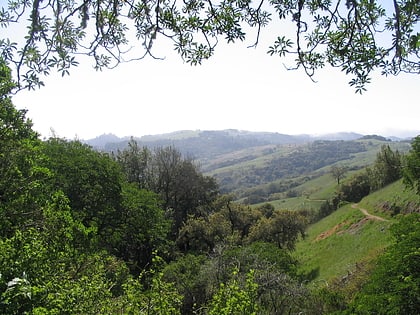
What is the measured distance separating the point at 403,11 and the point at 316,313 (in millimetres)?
15903

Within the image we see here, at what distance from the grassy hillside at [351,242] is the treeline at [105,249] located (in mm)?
2921

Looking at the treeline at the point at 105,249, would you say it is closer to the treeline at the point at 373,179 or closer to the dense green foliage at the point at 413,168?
the dense green foliage at the point at 413,168

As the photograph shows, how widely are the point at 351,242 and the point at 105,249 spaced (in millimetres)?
25209

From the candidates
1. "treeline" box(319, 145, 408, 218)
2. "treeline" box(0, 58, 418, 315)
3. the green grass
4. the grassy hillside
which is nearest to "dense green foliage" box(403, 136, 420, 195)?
the grassy hillside

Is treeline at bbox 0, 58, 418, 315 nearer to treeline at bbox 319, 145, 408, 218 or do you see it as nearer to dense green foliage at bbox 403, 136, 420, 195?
dense green foliage at bbox 403, 136, 420, 195

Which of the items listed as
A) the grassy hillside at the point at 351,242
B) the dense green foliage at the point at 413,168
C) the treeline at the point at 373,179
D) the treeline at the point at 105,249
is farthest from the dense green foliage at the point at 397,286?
the treeline at the point at 373,179

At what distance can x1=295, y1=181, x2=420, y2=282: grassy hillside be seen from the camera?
102 ft

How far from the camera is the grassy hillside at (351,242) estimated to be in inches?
1219

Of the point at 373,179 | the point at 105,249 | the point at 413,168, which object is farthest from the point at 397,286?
the point at 373,179

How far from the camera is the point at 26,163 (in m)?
16.4

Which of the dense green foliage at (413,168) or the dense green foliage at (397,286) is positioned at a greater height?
the dense green foliage at (413,168)

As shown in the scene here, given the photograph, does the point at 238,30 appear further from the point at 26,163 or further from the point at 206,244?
the point at 206,244

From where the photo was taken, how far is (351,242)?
36.4 m

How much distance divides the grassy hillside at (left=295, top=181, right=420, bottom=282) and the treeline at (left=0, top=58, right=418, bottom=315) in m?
2.92
